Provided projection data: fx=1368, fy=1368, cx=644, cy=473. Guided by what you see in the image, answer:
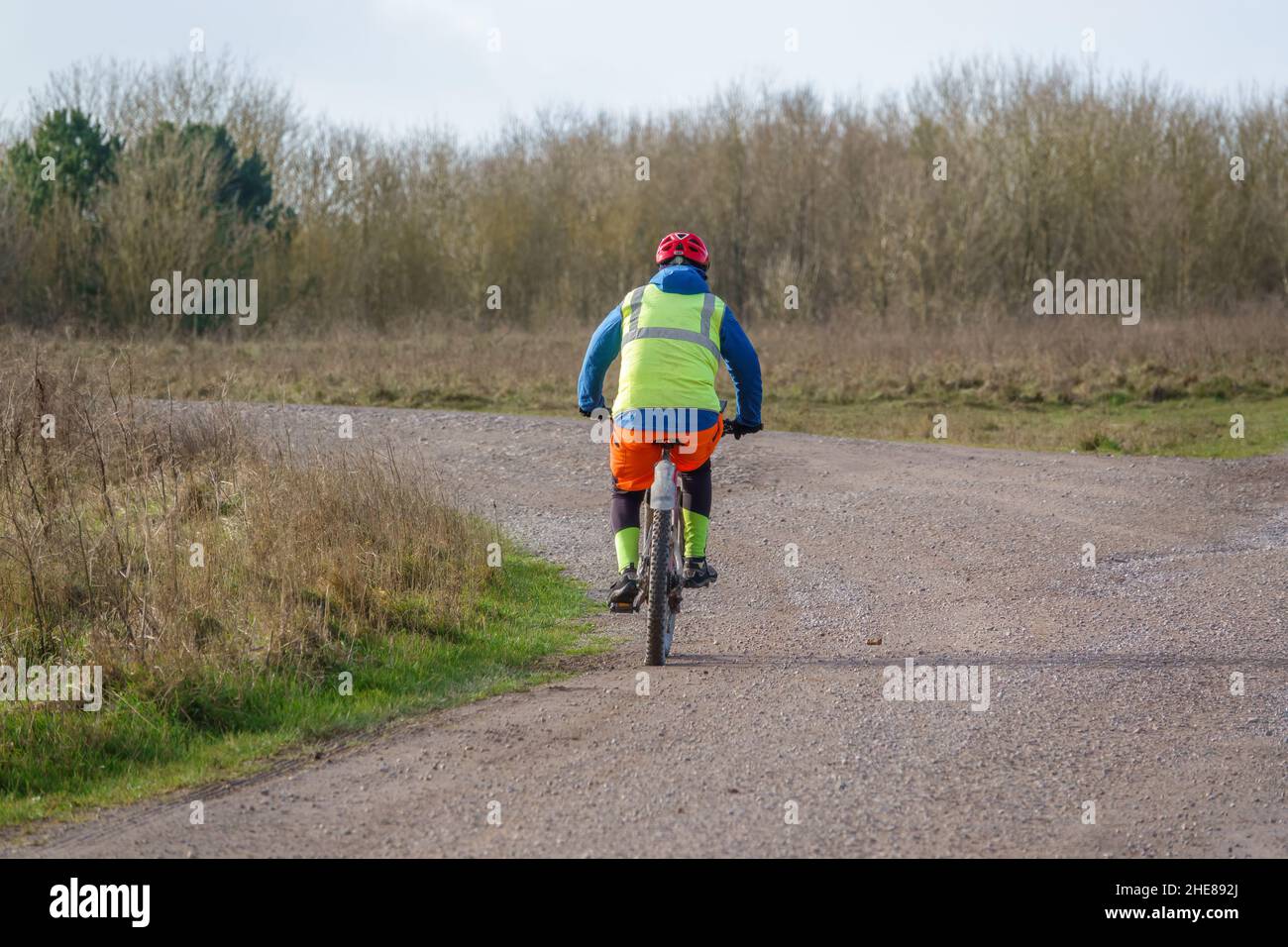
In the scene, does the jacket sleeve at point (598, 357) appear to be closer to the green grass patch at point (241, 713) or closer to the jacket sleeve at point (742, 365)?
the jacket sleeve at point (742, 365)

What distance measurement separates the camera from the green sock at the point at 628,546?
7.48 metres

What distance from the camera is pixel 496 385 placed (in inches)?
950

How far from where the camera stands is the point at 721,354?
7.60 m

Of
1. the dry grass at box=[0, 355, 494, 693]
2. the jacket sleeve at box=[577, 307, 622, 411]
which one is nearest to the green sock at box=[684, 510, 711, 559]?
the jacket sleeve at box=[577, 307, 622, 411]

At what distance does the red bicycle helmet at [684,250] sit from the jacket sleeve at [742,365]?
1.06ft

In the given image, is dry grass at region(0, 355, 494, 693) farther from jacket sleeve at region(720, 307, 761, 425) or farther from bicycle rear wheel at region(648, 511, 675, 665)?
jacket sleeve at region(720, 307, 761, 425)

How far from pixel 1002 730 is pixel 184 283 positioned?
104 feet

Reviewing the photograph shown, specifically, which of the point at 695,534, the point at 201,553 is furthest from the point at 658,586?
the point at 201,553

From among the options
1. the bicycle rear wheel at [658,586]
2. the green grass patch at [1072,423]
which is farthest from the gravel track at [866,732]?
the green grass patch at [1072,423]

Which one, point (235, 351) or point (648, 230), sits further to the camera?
point (648, 230)

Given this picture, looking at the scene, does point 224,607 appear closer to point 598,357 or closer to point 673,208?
point 598,357

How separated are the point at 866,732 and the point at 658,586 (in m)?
1.55
